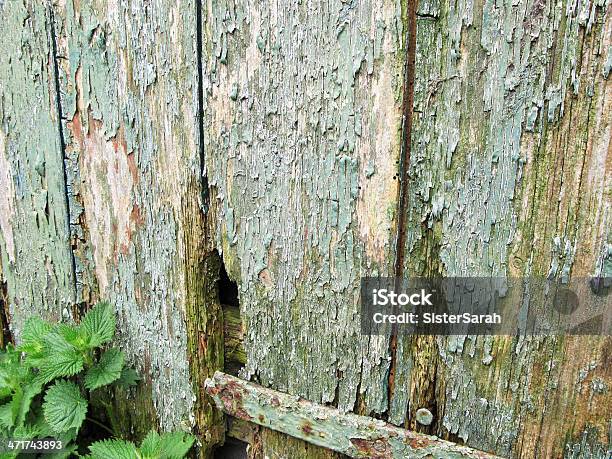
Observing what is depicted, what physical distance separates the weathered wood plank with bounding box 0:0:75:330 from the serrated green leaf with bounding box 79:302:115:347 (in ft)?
0.42

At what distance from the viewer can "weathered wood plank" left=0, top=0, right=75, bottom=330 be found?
4.42ft

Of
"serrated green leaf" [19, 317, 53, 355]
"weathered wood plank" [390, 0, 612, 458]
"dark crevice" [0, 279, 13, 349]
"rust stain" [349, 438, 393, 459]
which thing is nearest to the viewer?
"weathered wood plank" [390, 0, 612, 458]

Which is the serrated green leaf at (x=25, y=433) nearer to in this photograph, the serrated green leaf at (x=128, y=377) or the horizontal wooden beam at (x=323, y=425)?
the serrated green leaf at (x=128, y=377)

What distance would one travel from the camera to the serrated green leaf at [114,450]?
50.0 inches

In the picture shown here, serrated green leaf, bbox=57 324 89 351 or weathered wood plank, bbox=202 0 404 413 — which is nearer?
weathered wood plank, bbox=202 0 404 413

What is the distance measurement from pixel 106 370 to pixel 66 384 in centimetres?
10

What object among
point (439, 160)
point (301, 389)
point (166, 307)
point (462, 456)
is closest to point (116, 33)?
point (166, 307)

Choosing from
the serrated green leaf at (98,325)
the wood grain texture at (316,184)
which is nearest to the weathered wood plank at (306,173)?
the wood grain texture at (316,184)

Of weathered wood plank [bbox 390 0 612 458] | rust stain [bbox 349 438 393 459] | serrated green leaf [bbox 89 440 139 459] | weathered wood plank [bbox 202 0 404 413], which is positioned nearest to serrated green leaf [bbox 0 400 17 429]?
serrated green leaf [bbox 89 440 139 459]

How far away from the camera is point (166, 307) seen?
4.36ft

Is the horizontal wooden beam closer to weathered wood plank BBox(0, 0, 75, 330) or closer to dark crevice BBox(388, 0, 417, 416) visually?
dark crevice BBox(388, 0, 417, 416)

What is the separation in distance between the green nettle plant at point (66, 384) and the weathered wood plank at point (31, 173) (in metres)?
0.14

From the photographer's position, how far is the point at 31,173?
4.76ft

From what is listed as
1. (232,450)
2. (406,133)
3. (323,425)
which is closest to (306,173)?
(406,133)
